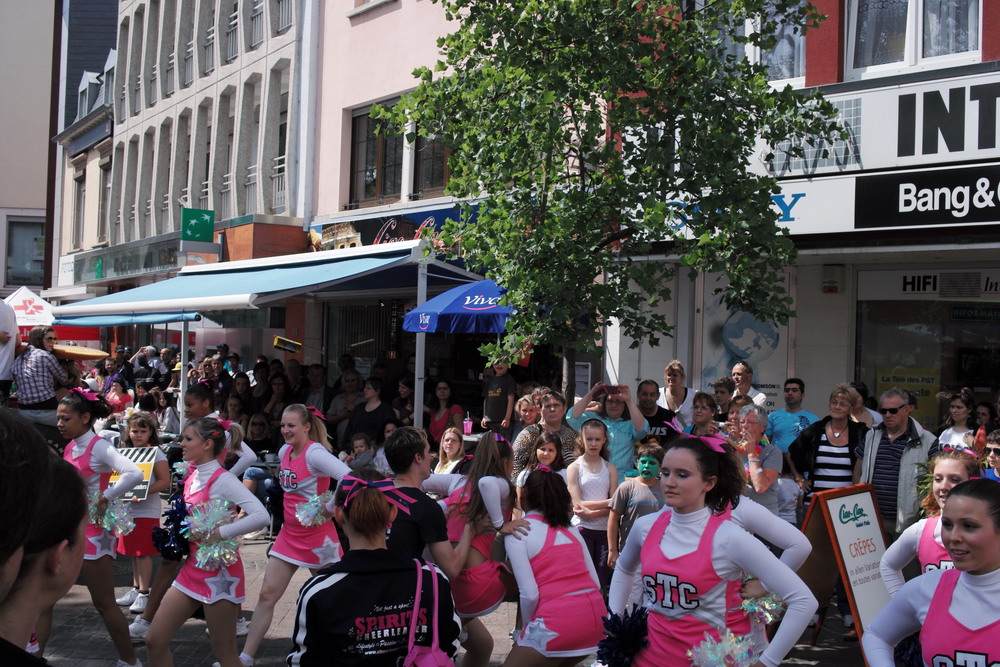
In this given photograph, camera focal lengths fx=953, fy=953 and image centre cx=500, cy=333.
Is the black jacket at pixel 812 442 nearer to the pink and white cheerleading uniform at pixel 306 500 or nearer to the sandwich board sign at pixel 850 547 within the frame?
the sandwich board sign at pixel 850 547

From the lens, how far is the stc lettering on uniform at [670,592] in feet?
11.6

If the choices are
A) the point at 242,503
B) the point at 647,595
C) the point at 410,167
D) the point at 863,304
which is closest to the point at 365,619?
the point at 647,595

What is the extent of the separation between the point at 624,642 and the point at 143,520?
189 inches

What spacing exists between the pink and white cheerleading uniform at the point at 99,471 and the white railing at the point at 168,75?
20908 mm

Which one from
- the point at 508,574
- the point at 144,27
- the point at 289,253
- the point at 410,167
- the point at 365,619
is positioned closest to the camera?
the point at 365,619

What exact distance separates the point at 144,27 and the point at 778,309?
80.0 feet

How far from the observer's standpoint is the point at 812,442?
299 inches

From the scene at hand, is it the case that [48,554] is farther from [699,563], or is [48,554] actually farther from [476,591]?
[476,591]

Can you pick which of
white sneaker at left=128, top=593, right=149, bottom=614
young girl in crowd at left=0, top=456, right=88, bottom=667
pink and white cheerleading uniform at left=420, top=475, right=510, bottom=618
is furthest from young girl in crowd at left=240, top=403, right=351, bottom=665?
young girl in crowd at left=0, top=456, right=88, bottom=667

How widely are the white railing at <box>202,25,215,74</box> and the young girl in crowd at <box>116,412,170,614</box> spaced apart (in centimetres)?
1696

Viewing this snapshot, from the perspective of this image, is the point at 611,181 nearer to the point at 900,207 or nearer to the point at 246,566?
the point at 900,207

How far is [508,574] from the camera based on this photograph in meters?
5.27

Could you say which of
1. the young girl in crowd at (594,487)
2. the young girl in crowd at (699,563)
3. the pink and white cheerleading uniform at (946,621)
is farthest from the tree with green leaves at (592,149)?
the pink and white cheerleading uniform at (946,621)

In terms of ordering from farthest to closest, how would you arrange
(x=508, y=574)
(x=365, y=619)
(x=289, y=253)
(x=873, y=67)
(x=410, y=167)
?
(x=289, y=253) < (x=410, y=167) < (x=873, y=67) < (x=508, y=574) < (x=365, y=619)
